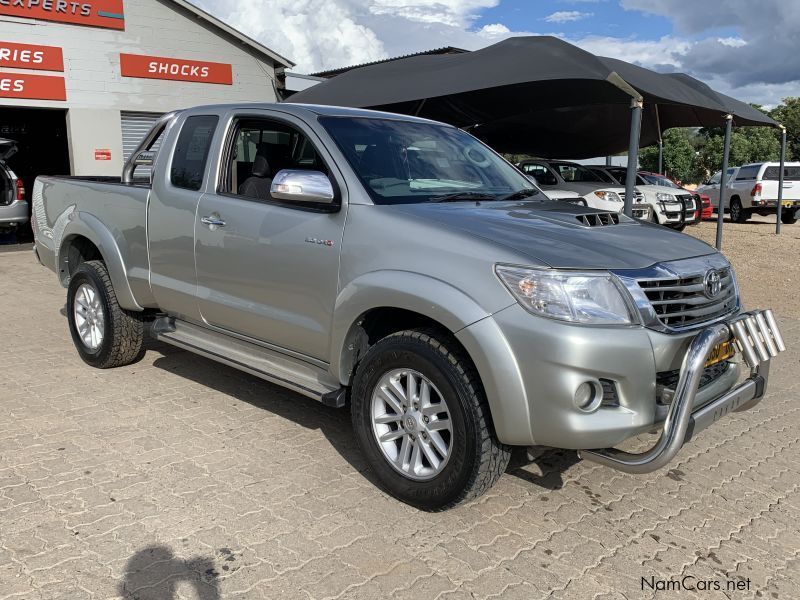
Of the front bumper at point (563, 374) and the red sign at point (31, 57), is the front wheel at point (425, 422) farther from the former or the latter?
the red sign at point (31, 57)

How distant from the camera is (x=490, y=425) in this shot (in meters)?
3.04

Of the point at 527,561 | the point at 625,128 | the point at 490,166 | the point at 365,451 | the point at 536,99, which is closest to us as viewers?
the point at 527,561

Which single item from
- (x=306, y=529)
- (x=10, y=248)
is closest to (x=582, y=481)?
(x=306, y=529)

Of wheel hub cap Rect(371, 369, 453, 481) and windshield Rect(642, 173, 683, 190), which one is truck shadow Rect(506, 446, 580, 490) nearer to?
wheel hub cap Rect(371, 369, 453, 481)

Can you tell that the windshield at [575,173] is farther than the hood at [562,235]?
Yes

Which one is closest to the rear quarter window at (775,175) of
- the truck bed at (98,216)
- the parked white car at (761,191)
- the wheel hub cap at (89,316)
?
the parked white car at (761,191)

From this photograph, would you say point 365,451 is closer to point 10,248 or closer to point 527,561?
point 527,561

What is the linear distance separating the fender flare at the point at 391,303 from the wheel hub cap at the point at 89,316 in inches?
98.1

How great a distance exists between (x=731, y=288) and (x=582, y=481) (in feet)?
4.07

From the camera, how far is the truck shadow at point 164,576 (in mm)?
2674

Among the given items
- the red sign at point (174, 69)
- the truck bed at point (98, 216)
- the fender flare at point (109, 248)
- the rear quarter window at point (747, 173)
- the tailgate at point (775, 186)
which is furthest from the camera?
the rear quarter window at point (747, 173)

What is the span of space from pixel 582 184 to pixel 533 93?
406cm

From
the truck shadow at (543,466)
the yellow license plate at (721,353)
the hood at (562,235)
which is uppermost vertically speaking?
the hood at (562,235)

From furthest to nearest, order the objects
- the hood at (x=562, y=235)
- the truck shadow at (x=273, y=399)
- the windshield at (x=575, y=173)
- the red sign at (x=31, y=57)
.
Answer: the windshield at (x=575, y=173) → the red sign at (x=31, y=57) → the truck shadow at (x=273, y=399) → the hood at (x=562, y=235)
